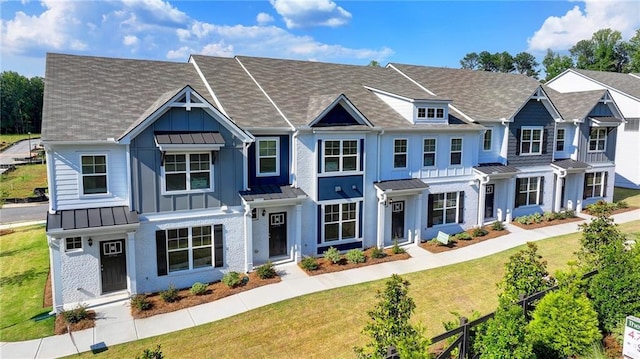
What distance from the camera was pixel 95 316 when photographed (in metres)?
13.3

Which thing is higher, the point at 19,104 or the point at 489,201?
the point at 19,104

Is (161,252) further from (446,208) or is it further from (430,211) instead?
(446,208)

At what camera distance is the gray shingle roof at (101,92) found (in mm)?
14523

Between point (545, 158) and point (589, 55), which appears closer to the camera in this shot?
point (545, 158)

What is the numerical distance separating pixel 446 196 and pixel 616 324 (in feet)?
39.5

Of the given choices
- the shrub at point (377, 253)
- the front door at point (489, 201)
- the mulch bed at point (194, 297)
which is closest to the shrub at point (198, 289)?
the mulch bed at point (194, 297)

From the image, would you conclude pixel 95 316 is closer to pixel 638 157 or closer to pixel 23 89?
pixel 638 157

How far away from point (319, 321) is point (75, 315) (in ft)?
25.6

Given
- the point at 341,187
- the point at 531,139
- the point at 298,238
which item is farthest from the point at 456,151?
the point at 298,238

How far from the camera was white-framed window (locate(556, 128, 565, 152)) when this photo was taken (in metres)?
26.8

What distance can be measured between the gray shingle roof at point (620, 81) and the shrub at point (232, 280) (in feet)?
120

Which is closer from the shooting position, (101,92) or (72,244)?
(72,244)

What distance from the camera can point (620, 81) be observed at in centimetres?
3822

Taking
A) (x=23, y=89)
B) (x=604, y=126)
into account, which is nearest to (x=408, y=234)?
(x=604, y=126)
